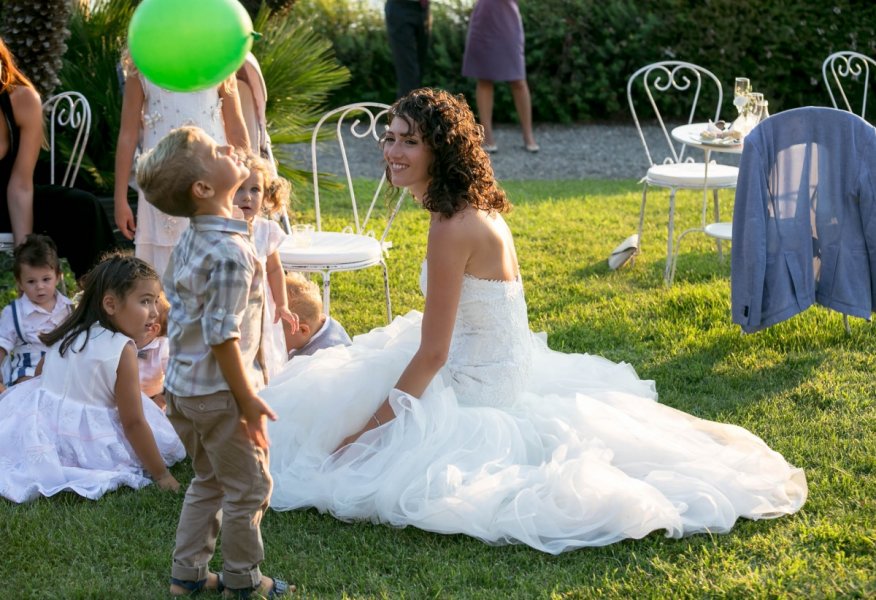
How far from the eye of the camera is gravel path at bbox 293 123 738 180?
30.8 feet

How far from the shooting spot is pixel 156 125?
4.52 meters

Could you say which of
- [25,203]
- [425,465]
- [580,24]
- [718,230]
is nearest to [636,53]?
[580,24]

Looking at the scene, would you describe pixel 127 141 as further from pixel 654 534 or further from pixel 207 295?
pixel 654 534

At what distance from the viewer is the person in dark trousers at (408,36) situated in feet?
30.3

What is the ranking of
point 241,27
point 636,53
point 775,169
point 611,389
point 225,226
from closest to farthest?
point 225,226 → point 241,27 → point 611,389 → point 775,169 → point 636,53

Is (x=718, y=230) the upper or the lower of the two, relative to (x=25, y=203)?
lower

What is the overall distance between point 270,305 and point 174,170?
62.7 inches

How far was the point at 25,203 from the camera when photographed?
15.5ft

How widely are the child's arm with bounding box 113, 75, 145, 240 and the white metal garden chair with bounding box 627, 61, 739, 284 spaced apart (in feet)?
8.60

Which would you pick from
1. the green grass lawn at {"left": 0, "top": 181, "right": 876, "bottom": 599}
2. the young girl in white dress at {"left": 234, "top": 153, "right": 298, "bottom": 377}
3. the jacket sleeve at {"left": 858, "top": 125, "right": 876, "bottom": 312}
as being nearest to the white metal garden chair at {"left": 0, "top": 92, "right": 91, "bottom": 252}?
the young girl in white dress at {"left": 234, "top": 153, "right": 298, "bottom": 377}

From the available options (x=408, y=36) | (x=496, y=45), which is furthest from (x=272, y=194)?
(x=496, y=45)

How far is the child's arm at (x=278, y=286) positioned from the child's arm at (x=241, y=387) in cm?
135

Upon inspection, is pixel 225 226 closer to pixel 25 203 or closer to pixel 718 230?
pixel 25 203

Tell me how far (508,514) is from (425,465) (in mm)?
298
